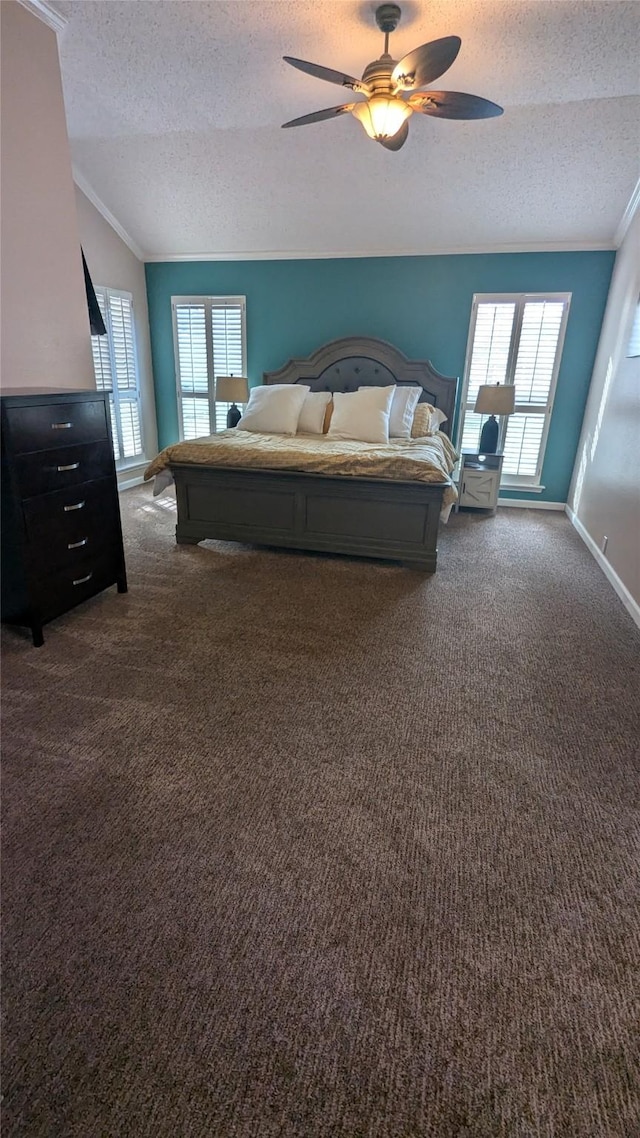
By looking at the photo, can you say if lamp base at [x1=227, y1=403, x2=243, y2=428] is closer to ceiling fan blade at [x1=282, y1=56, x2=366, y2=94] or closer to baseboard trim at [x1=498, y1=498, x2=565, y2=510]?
baseboard trim at [x1=498, y1=498, x2=565, y2=510]

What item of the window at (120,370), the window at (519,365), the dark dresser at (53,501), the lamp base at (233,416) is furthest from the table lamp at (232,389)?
the dark dresser at (53,501)

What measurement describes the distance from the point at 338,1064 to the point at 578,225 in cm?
557

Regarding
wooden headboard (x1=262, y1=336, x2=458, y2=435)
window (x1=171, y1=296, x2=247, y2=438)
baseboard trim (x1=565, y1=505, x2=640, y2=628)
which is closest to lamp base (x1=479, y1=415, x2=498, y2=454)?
wooden headboard (x1=262, y1=336, x2=458, y2=435)

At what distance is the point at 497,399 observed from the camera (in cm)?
481

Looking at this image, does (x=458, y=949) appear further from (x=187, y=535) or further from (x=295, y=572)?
(x=187, y=535)

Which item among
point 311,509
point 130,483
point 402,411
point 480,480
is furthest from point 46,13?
point 480,480

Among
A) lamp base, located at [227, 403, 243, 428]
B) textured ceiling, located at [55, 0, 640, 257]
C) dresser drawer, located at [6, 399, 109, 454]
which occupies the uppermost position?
textured ceiling, located at [55, 0, 640, 257]

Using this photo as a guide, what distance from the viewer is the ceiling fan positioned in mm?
2256

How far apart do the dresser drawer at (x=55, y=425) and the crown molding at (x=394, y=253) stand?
346 centimetres

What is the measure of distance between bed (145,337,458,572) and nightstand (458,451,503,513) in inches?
69.2

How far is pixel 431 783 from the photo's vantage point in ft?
5.85

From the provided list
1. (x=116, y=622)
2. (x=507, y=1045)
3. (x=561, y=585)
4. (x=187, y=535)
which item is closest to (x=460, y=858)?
(x=507, y=1045)

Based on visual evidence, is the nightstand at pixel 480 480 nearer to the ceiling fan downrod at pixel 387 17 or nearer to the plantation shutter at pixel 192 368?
the plantation shutter at pixel 192 368

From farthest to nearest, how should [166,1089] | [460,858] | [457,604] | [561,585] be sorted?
[561,585] < [457,604] < [460,858] < [166,1089]
